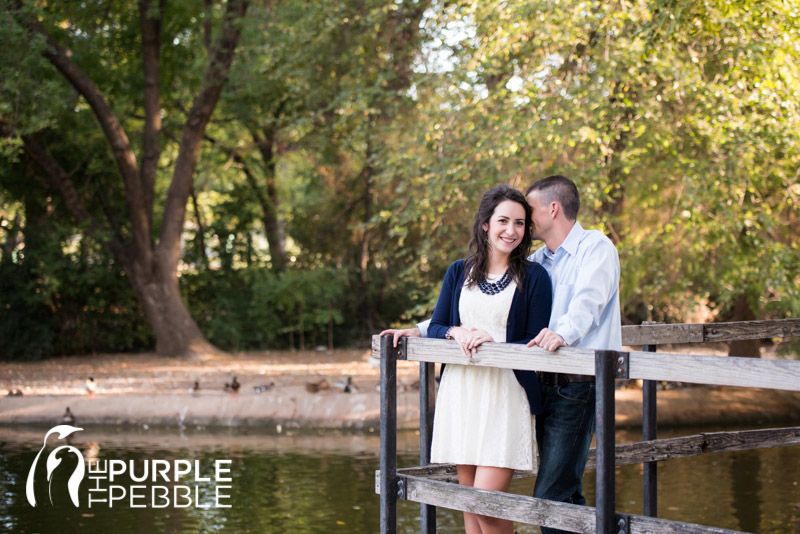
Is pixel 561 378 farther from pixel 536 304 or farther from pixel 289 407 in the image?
pixel 289 407

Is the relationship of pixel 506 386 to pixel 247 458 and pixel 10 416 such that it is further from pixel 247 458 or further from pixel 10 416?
pixel 10 416

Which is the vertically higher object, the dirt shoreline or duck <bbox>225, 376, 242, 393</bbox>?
duck <bbox>225, 376, 242, 393</bbox>

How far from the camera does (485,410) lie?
341cm

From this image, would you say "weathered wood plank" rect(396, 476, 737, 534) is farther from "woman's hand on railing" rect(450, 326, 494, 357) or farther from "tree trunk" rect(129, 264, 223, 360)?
"tree trunk" rect(129, 264, 223, 360)

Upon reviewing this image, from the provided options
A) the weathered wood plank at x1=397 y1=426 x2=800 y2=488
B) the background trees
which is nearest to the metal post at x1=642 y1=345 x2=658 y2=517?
the weathered wood plank at x1=397 y1=426 x2=800 y2=488

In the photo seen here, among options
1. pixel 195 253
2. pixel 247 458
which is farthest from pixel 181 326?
pixel 247 458

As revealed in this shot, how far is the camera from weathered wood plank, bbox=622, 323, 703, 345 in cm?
455

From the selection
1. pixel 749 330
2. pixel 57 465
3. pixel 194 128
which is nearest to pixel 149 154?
pixel 194 128

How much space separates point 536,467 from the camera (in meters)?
3.47

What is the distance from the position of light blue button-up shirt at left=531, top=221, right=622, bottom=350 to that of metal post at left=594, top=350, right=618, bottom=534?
206 millimetres

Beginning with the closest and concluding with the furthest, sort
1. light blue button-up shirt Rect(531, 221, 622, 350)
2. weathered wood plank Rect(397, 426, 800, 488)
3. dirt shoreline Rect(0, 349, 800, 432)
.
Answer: light blue button-up shirt Rect(531, 221, 622, 350) < weathered wood plank Rect(397, 426, 800, 488) < dirt shoreline Rect(0, 349, 800, 432)

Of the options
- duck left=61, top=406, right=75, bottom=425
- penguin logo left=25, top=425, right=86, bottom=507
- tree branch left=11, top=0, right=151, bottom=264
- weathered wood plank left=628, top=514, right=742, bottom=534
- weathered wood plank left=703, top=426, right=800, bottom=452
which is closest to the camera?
weathered wood plank left=628, top=514, right=742, bottom=534

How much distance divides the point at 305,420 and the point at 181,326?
5608 mm

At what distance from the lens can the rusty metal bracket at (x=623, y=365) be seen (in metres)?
3.01
